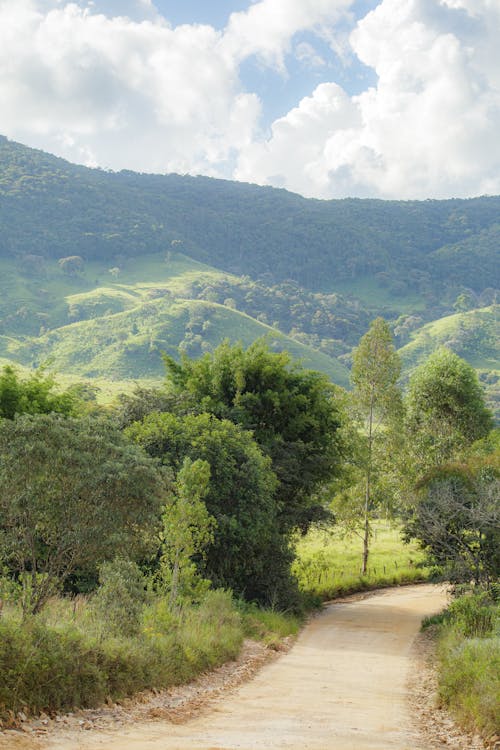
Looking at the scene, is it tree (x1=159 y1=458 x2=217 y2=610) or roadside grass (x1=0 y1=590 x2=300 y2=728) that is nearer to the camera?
roadside grass (x1=0 y1=590 x2=300 y2=728)

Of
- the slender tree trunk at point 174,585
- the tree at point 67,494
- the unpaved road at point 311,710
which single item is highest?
the tree at point 67,494

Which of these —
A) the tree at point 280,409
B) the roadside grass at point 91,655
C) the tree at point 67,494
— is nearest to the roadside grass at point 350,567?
the tree at point 280,409

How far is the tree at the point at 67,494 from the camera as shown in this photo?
11.4m

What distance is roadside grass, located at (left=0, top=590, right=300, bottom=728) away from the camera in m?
8.93

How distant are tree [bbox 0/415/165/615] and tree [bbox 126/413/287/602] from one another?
424 inches

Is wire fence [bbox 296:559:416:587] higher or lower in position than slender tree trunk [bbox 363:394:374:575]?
lower

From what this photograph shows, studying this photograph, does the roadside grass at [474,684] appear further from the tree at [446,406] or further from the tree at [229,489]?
the tree at [446,406]

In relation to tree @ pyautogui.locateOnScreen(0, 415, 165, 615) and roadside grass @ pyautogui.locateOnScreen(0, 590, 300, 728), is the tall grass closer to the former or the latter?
roadside grass @ pyautogui.locateOnScreen(0, 590, 300, 728)

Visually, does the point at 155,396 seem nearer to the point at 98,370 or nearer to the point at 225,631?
the point at 225,631

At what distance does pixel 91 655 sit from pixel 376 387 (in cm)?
3813

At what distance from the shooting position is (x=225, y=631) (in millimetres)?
16844

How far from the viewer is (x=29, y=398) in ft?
92.4

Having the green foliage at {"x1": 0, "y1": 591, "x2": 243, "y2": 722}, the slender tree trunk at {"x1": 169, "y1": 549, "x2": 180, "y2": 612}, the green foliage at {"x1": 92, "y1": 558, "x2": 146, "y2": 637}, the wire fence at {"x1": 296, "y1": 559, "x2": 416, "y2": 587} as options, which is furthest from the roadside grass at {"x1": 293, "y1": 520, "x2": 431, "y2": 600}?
the green foliage at {"x1": 92, "y1": 558, "x2": 146, "y2": 637}

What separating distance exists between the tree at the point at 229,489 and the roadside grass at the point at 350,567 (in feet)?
20.7
